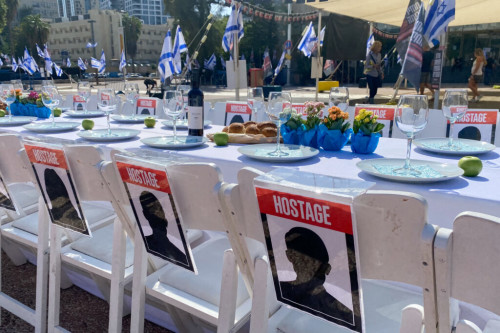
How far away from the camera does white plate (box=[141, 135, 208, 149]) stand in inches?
85.2

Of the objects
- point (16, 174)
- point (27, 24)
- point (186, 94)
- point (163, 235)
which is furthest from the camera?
point (27, 24)

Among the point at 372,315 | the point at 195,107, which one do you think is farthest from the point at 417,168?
the point at 195,107

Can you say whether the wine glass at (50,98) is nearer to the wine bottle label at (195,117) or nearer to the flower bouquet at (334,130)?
the wine bottle label at (195,117)

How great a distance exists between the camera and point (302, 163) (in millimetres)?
1805

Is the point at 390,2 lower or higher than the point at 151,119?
higher

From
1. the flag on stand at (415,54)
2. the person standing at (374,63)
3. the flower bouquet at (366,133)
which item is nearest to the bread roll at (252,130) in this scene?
the flower bouquet at (366,133)

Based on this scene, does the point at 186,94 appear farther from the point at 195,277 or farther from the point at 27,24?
the point at 27,24

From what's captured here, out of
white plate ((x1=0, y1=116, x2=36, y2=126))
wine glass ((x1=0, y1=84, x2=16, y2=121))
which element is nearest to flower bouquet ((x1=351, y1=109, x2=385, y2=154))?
white plate ((x1=0, y1=116, x2=36, y2=126))

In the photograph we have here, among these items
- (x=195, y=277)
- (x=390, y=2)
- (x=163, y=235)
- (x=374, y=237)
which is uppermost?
(x=390, y=2)

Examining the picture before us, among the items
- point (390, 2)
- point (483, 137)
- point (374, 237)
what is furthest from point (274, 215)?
point (390, 2)

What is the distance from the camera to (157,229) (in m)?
1.46

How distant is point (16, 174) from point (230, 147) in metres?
1.07

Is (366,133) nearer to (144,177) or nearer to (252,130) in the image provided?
(252,130)

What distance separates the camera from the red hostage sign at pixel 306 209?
3.05 feet
